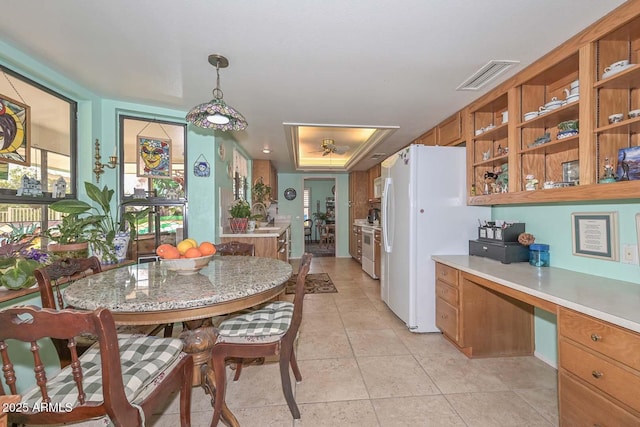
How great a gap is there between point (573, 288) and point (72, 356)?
2334 mm

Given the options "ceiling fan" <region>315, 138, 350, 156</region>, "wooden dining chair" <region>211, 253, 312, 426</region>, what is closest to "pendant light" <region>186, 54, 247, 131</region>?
"wooden dining chair" <region>211, 253, 312, 426</region>

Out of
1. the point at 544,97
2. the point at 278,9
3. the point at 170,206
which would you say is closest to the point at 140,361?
the point at 278,9

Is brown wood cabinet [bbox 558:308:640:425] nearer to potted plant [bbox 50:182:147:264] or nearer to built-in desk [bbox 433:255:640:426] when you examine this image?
built-in desk [bbox 433:255:640:426]

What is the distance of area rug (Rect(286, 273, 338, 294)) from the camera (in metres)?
4.17

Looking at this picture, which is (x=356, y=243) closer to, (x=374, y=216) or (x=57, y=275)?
(x=374, y=216)

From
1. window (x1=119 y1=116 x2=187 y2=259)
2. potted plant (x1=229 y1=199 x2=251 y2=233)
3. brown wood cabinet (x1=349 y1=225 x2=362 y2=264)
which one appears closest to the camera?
window (x1=119 y1=116 x2=187 y2=259)

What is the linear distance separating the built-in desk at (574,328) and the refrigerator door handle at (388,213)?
0.96 metres

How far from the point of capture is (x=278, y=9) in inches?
56.6

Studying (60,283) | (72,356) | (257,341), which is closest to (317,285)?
(257,341)

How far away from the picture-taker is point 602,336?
1201 mm

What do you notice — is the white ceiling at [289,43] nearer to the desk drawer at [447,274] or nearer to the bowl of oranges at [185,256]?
the bowl of oranges at [185,256]

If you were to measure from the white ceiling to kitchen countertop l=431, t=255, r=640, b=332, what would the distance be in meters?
1.51

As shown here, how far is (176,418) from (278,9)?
242 centimetres

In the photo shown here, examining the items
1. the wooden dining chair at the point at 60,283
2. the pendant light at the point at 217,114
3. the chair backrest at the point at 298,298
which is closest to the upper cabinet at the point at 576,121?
the chair backrest at the point at 298,298
